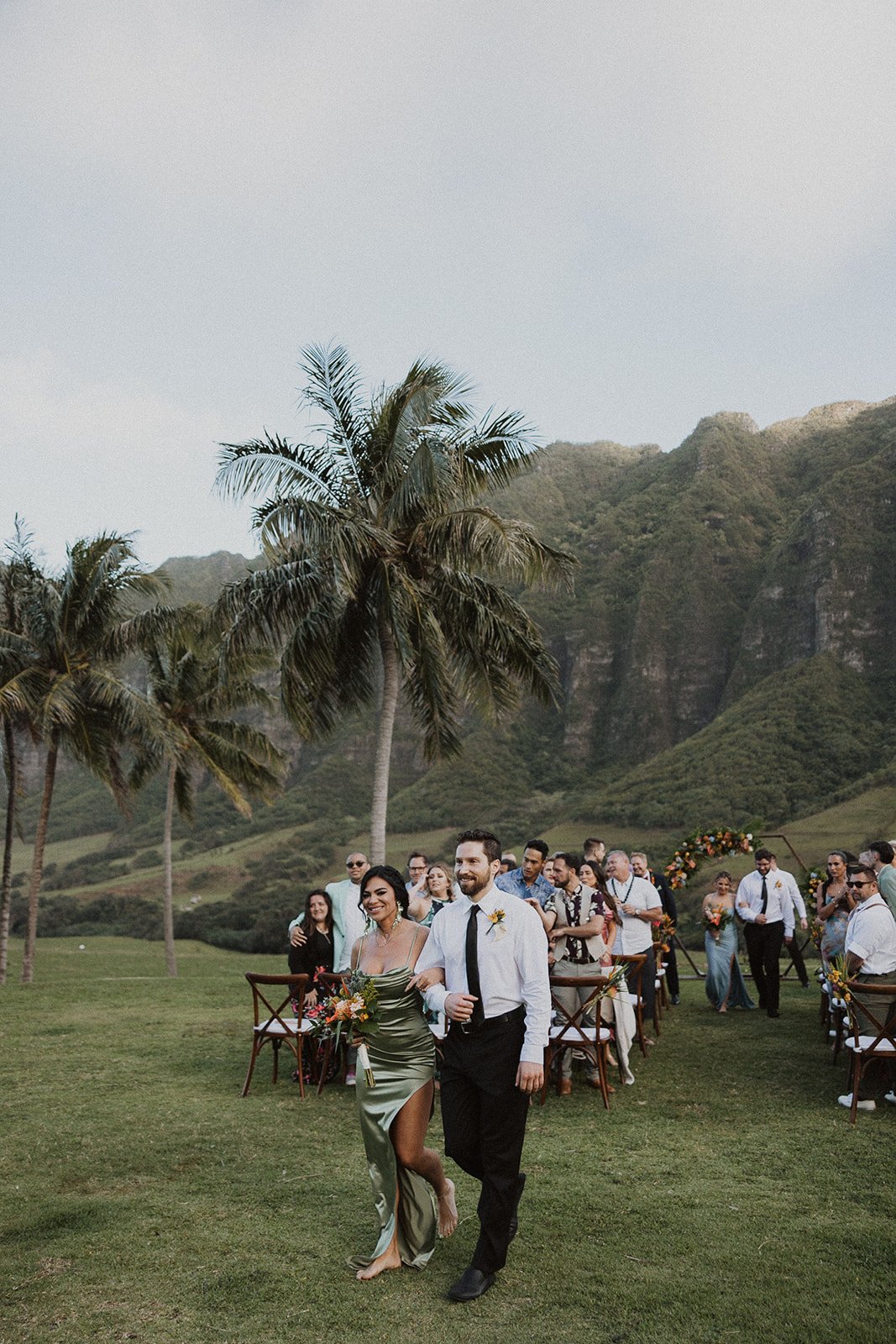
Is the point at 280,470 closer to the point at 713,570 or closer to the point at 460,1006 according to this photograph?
the point at 460,1006

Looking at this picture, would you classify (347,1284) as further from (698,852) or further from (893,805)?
(893,805)

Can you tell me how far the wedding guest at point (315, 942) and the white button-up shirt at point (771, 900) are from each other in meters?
5.27

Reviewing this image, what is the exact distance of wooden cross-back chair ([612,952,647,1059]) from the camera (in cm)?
852

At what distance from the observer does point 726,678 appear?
76.8 m

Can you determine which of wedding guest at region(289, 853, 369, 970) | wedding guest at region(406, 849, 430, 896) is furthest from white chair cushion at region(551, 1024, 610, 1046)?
wedding guest at region(406, 849, 430, 896)

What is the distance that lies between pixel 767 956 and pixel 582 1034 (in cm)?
473

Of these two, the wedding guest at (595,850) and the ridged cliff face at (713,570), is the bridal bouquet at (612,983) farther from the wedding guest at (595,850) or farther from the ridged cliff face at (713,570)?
the ridged cliff face at (713,570)

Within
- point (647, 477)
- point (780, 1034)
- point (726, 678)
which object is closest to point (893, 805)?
point (780, 1034)

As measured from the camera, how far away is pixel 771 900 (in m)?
11.4

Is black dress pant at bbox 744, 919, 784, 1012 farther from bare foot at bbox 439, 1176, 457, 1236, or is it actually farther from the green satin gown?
the green satin gown

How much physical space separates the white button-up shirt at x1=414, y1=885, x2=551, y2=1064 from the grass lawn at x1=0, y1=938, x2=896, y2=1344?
3.89ft

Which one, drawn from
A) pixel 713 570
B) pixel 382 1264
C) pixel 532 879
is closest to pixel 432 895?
pixel 532 879

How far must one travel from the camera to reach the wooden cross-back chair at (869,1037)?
6.89 m

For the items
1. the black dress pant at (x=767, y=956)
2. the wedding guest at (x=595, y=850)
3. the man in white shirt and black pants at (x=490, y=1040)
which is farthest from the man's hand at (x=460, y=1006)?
the black dress pant at (x=767, y=956)
